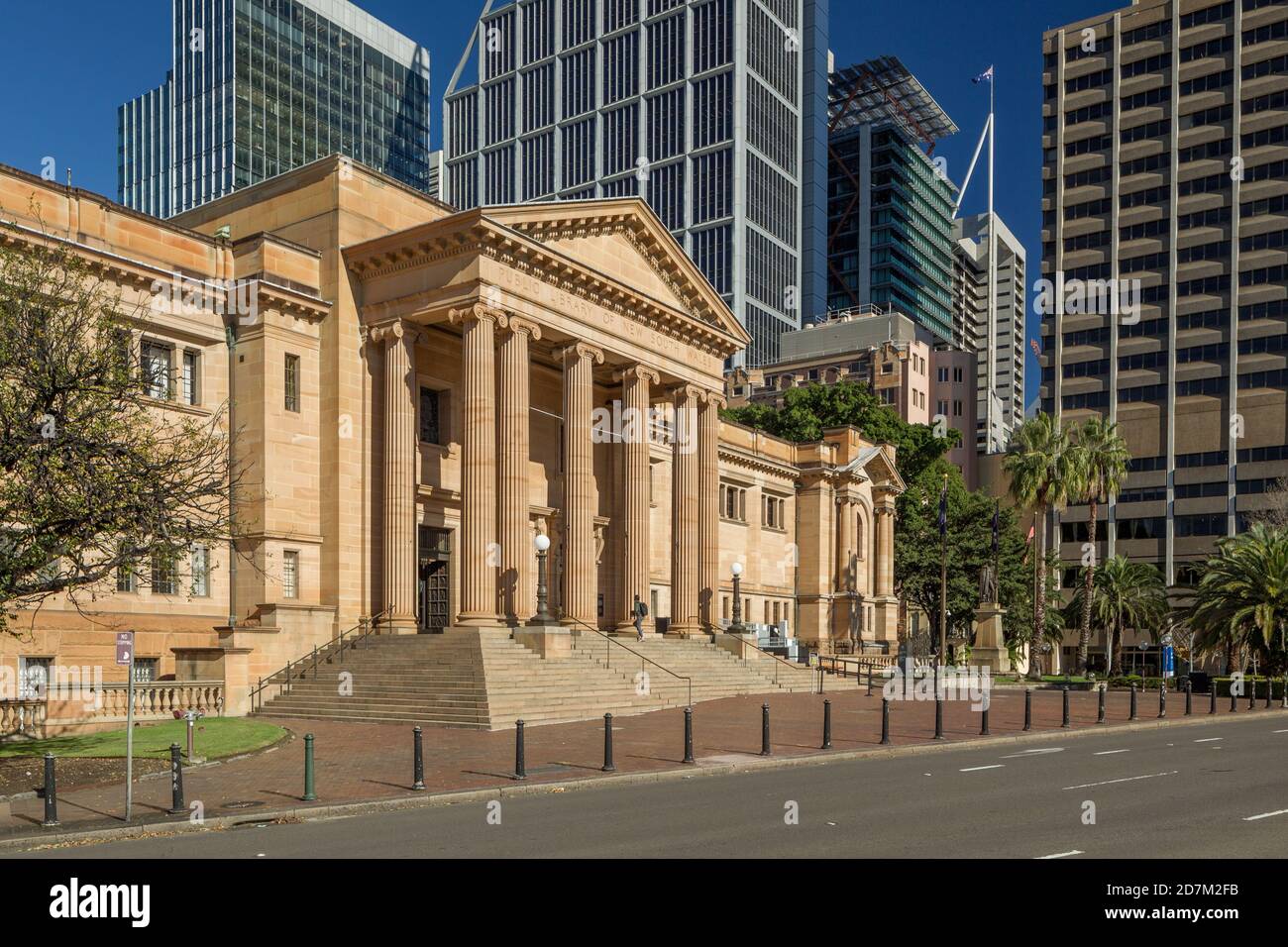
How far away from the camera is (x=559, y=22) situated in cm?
16738

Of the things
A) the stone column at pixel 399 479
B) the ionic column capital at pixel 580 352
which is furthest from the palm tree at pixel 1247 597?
the stone column at pixel 399 479

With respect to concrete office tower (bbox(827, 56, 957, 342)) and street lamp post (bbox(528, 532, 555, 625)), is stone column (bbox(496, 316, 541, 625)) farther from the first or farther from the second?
concrete office tower (bbox(827, 56, 957, 342))

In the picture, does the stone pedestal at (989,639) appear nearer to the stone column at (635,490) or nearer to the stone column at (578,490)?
the stone column at (635,490)

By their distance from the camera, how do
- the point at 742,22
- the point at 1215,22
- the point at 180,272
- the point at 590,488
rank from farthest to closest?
the point at 742,22 < the point at 1215,22 < the point at 590,488 < the point at 180,272

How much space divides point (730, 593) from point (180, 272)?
3317 centimetres

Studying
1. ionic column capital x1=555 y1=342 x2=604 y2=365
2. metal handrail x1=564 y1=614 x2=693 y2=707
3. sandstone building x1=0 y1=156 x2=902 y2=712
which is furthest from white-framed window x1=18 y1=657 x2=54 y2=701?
ionic column capital x1=555 y1=342 x2=604 y2=365

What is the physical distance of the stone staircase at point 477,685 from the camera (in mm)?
27406

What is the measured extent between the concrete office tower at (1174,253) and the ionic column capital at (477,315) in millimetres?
88643

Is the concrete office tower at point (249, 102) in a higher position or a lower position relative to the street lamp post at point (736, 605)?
higher

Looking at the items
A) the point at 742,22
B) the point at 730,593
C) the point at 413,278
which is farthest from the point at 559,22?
the point at 413,278

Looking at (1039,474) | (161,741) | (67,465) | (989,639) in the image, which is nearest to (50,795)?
(67,465)

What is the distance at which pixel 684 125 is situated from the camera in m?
156

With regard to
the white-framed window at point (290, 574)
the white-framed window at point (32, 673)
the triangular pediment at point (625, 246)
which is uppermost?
the triangular pediment at point (625, 246)
